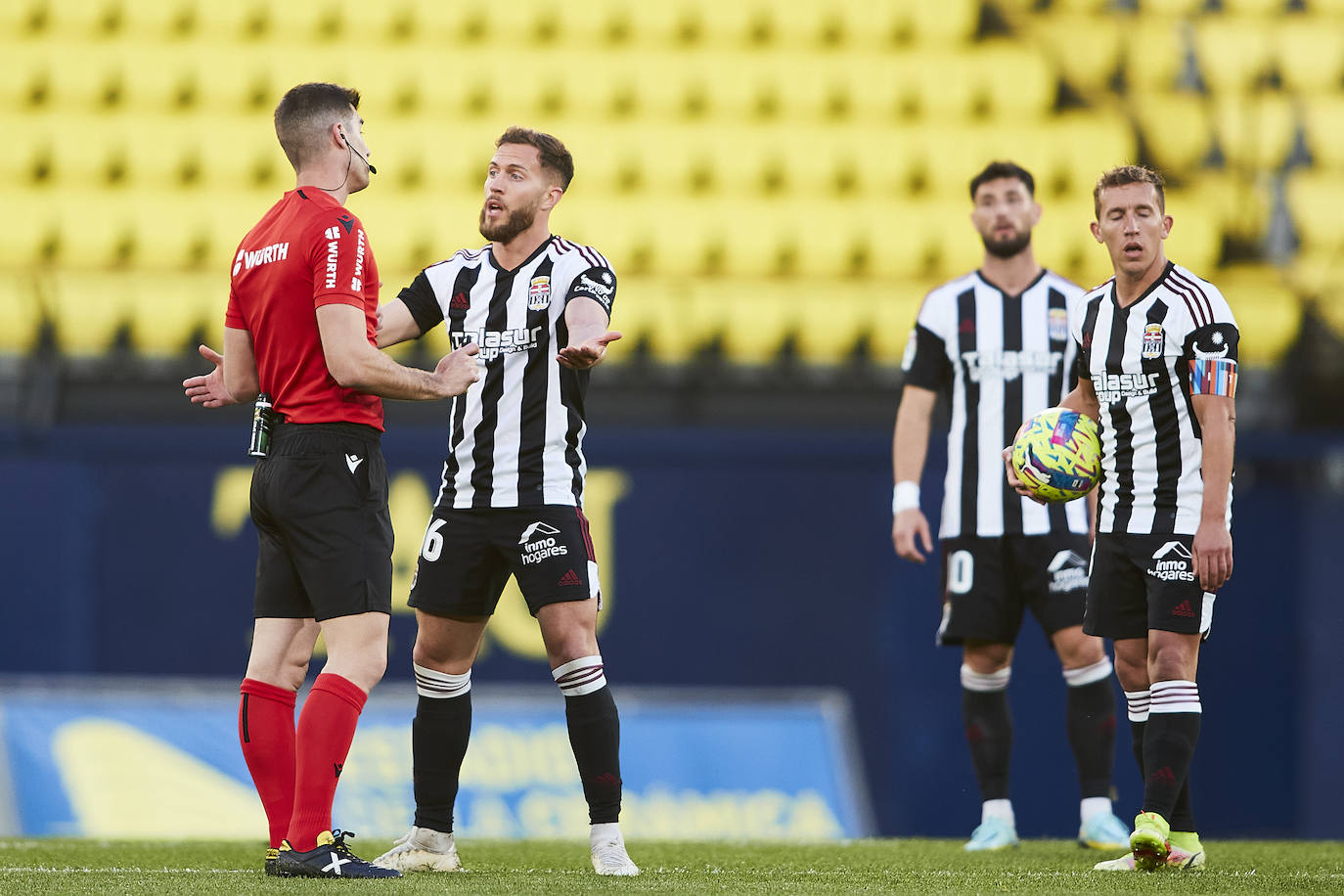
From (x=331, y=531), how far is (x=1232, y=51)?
8.93 m

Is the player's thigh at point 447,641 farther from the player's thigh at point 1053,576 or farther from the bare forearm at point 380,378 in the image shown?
the player's thigh at point 1053,576

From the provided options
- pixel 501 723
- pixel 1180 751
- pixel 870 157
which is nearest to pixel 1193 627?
pixel 1180 751

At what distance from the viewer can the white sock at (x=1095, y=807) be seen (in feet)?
17.4

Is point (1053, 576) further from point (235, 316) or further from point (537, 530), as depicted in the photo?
point (235, 316)

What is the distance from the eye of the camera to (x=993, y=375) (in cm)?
562

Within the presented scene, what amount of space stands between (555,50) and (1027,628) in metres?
5.27

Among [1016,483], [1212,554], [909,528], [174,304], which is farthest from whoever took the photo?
[174,304]

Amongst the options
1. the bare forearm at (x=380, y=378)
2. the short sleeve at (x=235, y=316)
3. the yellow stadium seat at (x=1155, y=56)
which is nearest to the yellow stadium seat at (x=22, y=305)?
the short sleeve at (x=235, y=316)

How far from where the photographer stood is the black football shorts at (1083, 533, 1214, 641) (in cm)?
445

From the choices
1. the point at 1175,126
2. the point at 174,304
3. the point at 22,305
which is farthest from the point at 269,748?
the point at 1175,126

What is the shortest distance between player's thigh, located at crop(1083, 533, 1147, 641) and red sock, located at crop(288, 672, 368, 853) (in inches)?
81.5

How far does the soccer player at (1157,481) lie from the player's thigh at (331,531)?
182 cm

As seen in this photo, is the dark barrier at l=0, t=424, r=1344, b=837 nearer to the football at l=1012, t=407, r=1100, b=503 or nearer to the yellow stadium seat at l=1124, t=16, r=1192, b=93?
the football at l=1012, t=407, r=1100, b=503

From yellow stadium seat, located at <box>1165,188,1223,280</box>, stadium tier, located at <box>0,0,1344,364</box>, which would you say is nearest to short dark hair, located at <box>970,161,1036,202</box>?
stadium tier, located at <box>0,0,1344,364</box>
